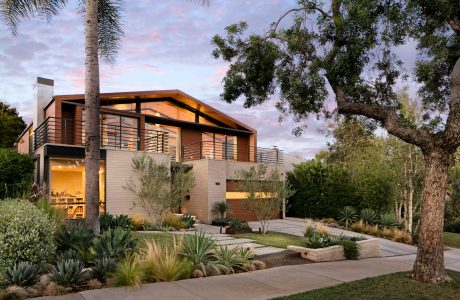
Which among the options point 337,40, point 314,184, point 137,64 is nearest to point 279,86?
point 337,40

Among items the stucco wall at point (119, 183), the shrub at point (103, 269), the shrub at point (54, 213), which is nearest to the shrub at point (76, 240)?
the shrub at point (54, 213)

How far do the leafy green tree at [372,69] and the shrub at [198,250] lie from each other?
4115 mm

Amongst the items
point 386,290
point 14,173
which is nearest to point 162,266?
point 386,290

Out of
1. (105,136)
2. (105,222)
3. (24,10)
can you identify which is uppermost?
(24,10)

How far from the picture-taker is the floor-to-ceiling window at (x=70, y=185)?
1859cm

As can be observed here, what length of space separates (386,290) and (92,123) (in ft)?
27.5

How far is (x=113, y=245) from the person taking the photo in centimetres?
905

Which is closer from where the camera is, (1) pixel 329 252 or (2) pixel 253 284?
(2) pixel 253 284

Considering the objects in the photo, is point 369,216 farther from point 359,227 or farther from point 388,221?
point 359,227

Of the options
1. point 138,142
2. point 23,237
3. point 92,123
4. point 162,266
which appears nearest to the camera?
point 23,237

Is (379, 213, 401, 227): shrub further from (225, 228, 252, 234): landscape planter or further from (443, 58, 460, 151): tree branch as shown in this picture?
(443, 58, 460, 151): tree branch

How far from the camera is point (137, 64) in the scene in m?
16.2

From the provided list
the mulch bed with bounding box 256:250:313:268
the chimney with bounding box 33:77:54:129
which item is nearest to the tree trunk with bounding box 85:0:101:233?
the mulch bed with bounding box 256:250:313:268

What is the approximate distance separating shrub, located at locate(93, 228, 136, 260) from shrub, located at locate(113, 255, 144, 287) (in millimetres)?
742
